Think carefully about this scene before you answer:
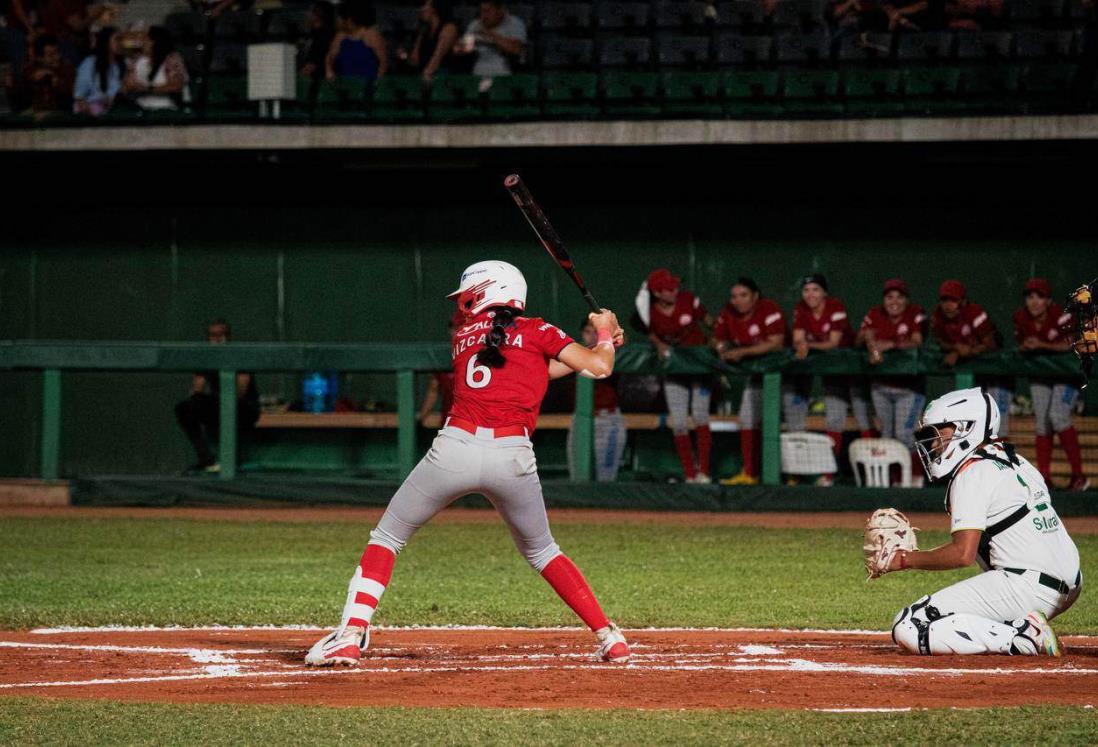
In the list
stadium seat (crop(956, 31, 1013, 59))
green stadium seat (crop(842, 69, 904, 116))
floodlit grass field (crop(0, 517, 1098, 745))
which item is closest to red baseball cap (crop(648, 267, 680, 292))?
floodlit grass field (crop(0, 517, 1098, 745))

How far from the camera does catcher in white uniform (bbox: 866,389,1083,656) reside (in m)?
6.16

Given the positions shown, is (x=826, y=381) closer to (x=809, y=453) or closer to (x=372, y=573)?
(x=809, y=453)

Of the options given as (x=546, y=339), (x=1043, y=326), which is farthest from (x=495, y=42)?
(x=546, y=339)

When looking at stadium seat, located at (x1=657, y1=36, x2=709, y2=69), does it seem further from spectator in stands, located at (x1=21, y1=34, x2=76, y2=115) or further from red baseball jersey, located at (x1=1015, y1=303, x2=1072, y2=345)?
spectator in stands, located at (x1=21, y1=34, x2=76, y2=115)

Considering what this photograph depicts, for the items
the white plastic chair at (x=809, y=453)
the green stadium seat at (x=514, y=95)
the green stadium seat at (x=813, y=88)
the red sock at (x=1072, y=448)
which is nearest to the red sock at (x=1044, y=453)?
the red sock at (x=1072, y=448)

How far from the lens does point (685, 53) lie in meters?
15.9

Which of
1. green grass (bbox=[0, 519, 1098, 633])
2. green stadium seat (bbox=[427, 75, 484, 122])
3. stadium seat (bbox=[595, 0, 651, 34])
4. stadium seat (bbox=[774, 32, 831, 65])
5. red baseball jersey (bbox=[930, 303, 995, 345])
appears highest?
stadium seat (bbox=[595, 0, 651, 34])

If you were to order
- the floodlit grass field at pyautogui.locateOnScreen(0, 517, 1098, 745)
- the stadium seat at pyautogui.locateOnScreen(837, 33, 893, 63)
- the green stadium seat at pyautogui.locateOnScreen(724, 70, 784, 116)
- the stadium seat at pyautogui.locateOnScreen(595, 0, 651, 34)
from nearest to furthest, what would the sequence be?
1. the floodlit grass field at pyautogui.locateOnScreen(0, 517, 1098, 745)
2. the green stadium seat at pyautogui.locateOnScreen(724, 70, 784, 116)
3. the stadium seat at pyautogui.locateOnScreen(837, 33, 893, 63)
4. the stadium seat at pyautogui.locateOnScreen(595, 0, 651, 34)

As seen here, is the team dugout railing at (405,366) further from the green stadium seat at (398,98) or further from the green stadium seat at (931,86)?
the green stadium seat at (931,86)

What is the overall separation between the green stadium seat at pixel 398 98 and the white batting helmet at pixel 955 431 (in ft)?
33.7

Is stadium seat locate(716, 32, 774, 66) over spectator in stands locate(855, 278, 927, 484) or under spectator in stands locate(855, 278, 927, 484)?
over

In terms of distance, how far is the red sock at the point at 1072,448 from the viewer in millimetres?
12852

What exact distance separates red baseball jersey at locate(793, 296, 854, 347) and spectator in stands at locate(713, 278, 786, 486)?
19 cm

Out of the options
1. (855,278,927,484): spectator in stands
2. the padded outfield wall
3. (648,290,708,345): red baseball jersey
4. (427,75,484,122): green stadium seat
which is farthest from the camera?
the padded outfield wall
